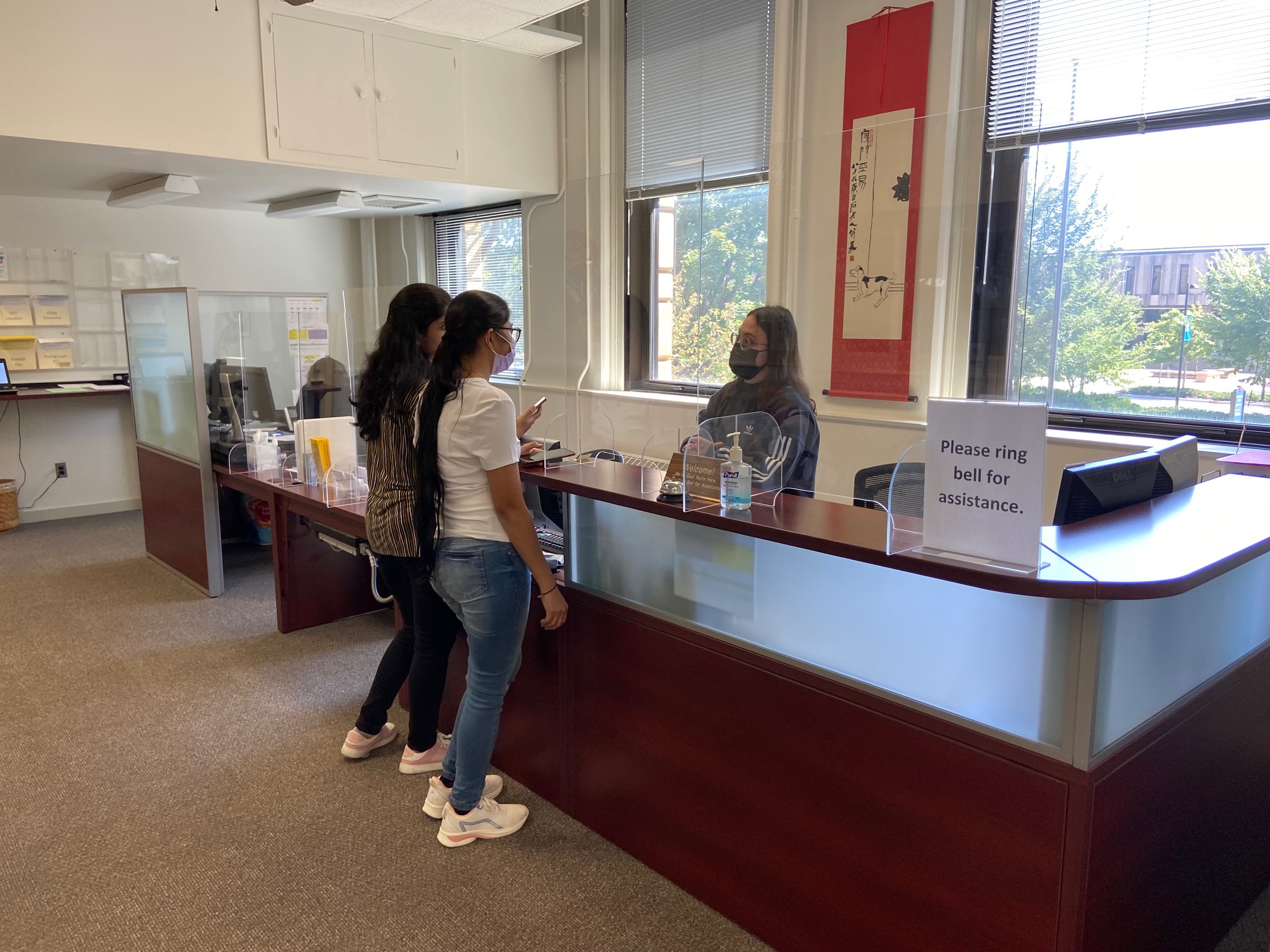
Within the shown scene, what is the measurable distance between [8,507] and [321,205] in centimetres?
284

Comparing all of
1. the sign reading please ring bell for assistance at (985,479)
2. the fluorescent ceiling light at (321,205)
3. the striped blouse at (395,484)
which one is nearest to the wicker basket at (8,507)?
the fluorescent ceiling light at (321,205)

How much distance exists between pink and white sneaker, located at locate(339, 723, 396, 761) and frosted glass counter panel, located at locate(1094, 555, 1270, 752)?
214 centimetres

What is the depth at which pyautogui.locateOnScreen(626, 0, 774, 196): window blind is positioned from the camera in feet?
15.3

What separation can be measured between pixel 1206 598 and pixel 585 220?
1893 millimetres

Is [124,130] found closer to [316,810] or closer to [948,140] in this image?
[316,810]

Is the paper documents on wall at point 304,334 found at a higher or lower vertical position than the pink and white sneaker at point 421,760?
higher

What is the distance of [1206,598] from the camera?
167 cm

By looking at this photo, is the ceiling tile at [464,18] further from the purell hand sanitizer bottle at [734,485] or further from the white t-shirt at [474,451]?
the purell hand sanitizer bottle at [734,485]

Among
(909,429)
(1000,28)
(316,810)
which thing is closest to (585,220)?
(909,429)

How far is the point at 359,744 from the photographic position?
9.09ft

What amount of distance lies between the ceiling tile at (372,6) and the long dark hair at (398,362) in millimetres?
1896

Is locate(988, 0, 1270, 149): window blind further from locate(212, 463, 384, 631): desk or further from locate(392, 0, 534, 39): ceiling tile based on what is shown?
locate(212, 463, 384, 631): desk

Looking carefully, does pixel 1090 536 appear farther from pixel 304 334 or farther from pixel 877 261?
pixel 304 334

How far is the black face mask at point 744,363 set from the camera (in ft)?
7.68
